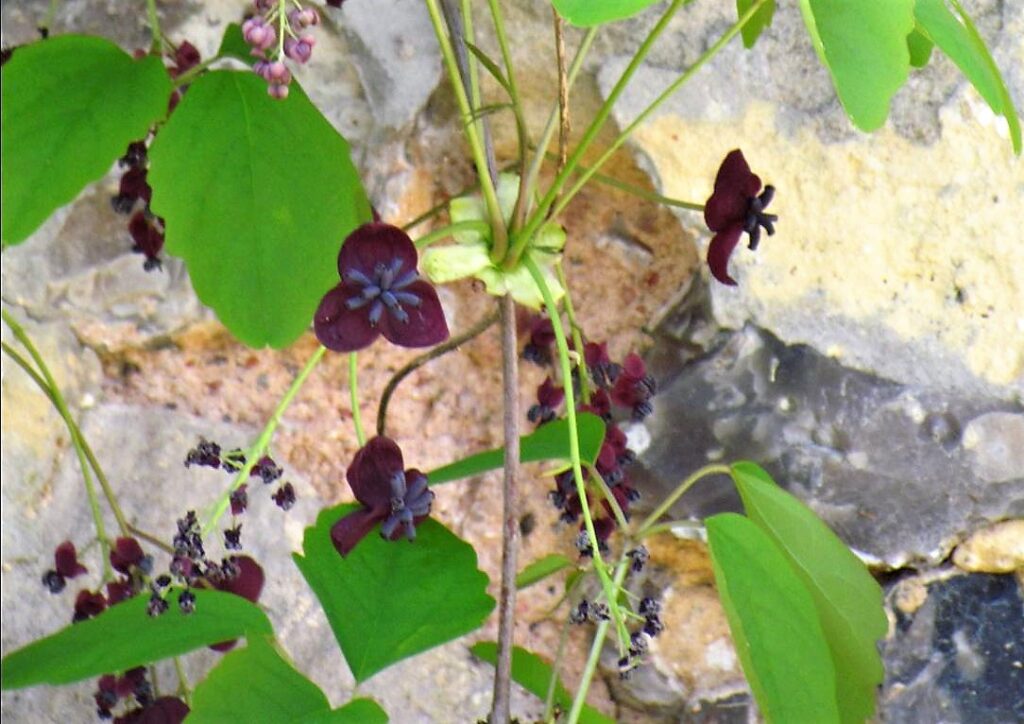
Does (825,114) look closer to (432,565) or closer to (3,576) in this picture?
(432,565)

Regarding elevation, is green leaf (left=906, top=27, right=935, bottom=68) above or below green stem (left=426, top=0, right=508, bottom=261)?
above

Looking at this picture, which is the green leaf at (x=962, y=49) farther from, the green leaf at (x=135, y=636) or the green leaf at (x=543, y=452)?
the green leaf at (x=135, y=636)

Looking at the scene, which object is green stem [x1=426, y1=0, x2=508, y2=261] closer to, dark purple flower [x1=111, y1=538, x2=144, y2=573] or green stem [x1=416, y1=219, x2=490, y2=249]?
green stem [x1=416, y1=219, x2=490, y2=249]

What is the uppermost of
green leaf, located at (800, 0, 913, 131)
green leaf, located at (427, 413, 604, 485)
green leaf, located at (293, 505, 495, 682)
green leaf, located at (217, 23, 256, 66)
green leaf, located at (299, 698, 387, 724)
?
green leaf, located at (217, 23, 256, 66)

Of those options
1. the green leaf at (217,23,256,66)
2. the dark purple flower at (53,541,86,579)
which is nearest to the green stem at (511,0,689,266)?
the green leaf at (217,23,256,66)

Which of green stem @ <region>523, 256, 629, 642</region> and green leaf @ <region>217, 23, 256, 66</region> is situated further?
green leaf @ <region>217, 23, 256, 66</region>

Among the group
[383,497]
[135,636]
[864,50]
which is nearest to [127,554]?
[135,636]

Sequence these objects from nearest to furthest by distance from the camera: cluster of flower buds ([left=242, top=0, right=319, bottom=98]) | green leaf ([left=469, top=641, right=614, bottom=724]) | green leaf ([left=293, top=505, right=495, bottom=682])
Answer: cluster of flower buds ([left=242, top=0, right=319, bottom=98]), green leaf ([left=293, top=505, right=495, bottom=682]), green leaf ([left=469, top=641, right=614, bottom=724])
